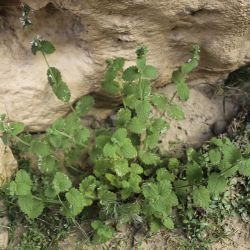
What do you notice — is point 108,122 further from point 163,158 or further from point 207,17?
point 207,17

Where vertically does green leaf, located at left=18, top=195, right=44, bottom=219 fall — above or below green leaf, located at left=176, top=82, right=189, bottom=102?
below

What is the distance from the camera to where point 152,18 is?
6.28 ft

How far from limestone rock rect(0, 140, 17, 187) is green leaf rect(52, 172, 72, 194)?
391 mm

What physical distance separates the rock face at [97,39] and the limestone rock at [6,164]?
16 cm

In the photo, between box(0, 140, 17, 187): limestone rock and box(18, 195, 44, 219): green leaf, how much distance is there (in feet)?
0.93

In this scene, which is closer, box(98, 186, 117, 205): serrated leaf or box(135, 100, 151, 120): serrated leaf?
box(135, 100, 151, 120): serrated leaf

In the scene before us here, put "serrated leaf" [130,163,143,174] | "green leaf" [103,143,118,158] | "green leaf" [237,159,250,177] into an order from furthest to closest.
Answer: "serrated leaf" [130,163,143,174] < "green leaf" [103,143,118,158] < "green leaf" [237,159,250,177]

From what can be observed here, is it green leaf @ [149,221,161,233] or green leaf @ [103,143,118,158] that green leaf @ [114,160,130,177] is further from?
green leaf @ [149,221,161,233]

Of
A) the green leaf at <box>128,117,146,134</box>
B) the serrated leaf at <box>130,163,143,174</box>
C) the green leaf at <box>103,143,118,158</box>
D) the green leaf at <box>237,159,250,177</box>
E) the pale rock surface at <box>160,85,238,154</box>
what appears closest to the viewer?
the green leaf at <box>237,159,250,177</box>

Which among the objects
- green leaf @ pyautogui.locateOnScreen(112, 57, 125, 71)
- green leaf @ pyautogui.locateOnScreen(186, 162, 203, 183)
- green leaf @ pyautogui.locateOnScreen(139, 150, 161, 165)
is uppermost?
green leaf @ pyautogui.locateOnScreen(112, 57, 125, 71)

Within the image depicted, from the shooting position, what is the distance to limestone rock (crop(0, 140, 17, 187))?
2133mm

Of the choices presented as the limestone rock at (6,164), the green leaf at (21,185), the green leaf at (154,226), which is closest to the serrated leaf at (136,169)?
the green leaf at (154,226)

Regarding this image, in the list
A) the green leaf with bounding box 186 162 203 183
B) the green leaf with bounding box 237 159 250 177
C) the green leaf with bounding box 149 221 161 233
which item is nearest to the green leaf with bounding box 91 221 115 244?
the green leaf with bounding box 149 221 161 233

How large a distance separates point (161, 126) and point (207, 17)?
1.57 feet
